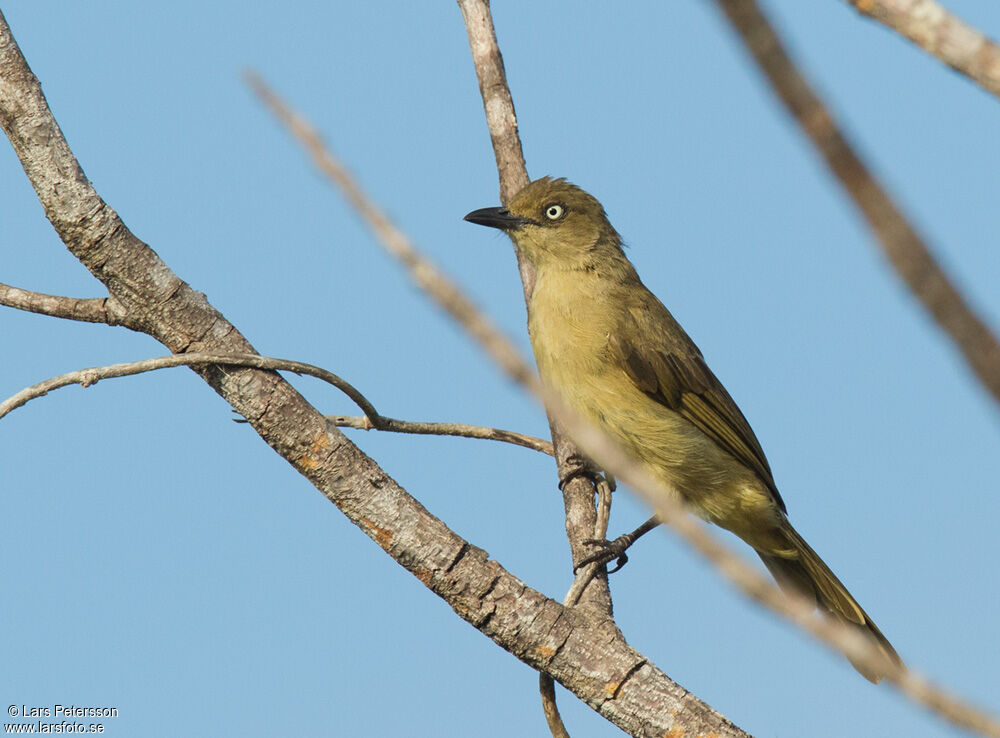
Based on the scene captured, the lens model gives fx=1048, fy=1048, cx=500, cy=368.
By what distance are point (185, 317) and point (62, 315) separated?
500 millimetres

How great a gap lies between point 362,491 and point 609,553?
147 centimetres

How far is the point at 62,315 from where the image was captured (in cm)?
378

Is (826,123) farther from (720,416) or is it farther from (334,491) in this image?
(720,416)

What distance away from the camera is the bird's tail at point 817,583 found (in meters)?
4.95

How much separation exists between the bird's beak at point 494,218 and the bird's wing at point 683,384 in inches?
33.1

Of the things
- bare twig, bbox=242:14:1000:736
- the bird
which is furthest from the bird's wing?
bare twig, bbox=242:14:1000:736

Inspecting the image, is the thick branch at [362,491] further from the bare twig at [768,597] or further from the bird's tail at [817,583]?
the bare twig at [768,597]

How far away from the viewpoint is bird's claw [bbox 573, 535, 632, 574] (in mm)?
4379

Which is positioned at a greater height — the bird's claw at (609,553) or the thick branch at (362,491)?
the bird's claw at (609,553)

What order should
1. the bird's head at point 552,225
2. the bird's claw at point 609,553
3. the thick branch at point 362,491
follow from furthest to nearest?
the bird's head at point 552,225, the bird's claw at point 609,553, the thick branch at point 362,491

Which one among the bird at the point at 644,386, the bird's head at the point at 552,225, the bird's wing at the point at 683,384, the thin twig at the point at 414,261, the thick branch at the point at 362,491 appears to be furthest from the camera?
the bird's head at the point at 552,225

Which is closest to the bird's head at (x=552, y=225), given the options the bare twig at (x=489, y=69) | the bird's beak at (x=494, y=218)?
the bird's beak at (x=494, y=218)

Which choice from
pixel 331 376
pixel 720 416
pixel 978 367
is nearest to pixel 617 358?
pixel 720 416

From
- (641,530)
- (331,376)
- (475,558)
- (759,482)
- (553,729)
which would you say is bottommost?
(553,729)
